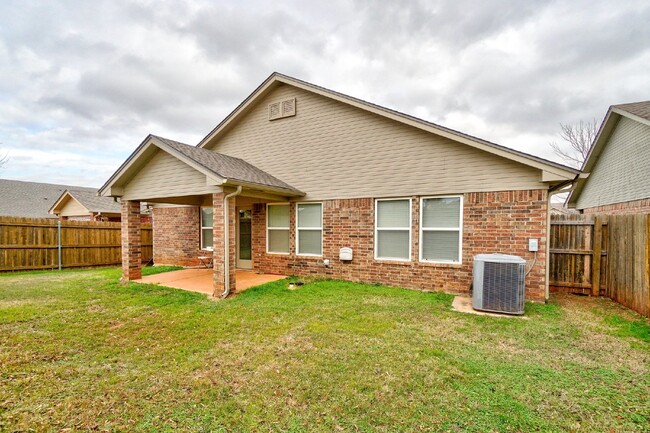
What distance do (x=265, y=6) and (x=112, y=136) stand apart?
25.3 m

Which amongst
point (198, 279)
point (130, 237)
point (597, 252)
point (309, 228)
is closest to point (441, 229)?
point (597, 252)

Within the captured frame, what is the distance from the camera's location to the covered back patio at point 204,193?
662cm

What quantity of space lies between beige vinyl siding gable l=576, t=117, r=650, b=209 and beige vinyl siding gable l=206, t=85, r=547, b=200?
6.96 metres

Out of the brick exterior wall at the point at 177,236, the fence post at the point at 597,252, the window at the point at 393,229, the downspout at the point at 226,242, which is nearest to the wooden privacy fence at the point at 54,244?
the brick exterior wall at the point at 177,236

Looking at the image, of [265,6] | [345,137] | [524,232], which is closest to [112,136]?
[265,6]

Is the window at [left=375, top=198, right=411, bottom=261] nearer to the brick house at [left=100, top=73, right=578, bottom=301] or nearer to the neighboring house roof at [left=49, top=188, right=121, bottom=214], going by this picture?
the brick house at [left=100, top=73, right=578, bottom=301]

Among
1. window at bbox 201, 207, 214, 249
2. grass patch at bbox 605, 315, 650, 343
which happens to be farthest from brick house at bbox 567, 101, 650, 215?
window at bbox 201, 207, 214, 249

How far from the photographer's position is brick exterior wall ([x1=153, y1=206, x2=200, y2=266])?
11.4 metres

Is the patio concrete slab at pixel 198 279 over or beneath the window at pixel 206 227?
beneath

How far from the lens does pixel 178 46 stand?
11.9 meters

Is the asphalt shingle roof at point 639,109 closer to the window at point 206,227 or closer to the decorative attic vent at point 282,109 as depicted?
the decorative attic vent at point 282,109

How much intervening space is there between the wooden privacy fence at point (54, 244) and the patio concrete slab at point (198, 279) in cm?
468

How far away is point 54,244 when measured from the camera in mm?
11000

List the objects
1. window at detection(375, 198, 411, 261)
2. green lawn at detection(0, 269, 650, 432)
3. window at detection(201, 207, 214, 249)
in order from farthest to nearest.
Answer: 1. window at detection(201, 207, 214, 249)
2. window at detection(375, 198, 411, 261)
3. green lawn at detection(0, 269, 650, 432)
